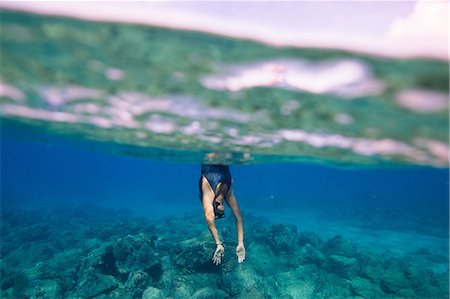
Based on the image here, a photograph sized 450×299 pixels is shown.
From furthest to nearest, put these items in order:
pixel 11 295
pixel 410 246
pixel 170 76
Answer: pixel 410 246 < pixel 11 295 < pixel 170 76

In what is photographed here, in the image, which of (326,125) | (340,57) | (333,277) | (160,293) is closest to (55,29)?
(340,57)

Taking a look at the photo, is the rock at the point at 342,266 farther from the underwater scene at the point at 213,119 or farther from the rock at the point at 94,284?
the rock at the point at 94,284

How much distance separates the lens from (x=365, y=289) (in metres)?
12.3

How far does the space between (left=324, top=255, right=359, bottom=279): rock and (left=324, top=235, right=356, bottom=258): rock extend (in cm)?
225

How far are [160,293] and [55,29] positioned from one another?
9.52m

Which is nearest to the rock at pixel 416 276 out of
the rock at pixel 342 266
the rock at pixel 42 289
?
the rock at pixel 342 266

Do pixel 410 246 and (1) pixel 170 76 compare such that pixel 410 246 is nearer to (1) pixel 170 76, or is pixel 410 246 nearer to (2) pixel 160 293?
(2) pixel 160 293

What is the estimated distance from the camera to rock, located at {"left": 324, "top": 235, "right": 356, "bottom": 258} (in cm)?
1725

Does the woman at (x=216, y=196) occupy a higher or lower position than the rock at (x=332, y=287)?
higher

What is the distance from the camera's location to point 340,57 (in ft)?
19.5

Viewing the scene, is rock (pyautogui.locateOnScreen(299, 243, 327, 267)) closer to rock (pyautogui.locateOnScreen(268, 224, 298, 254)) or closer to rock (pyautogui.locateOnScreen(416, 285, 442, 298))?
rock (pyautogui.locateOnScreen(268, 224, 298, 254))

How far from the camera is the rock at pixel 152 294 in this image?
1055 centimetres

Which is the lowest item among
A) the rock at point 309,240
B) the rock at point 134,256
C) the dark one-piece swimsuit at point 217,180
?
the rock at point 309,240

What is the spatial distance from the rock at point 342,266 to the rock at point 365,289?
1.00m
